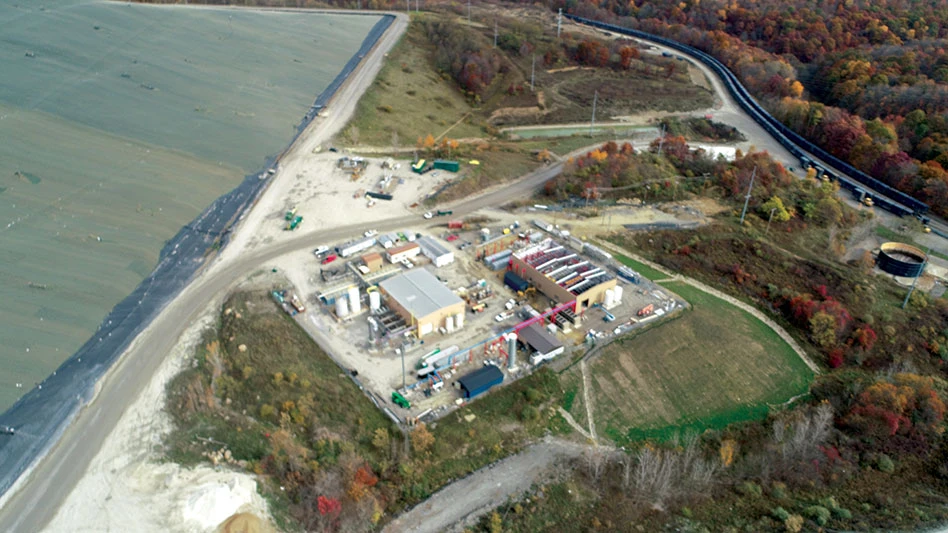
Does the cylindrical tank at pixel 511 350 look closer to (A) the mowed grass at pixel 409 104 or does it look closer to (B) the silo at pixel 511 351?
(B) the silo at pixel 511 351

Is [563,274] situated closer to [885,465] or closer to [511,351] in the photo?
[511,351]

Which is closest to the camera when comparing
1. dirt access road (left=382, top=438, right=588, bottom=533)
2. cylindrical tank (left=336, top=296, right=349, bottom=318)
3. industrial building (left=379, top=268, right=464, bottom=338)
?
dirt access road (left=382, top=438, right=588, bottom=533)

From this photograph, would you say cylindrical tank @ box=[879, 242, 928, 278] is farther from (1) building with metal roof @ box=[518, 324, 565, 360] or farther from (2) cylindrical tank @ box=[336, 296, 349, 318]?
(2) cylindrical tank @ box=[336, 296, 349, 318]

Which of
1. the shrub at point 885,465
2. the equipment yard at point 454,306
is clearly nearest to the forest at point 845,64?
the shrub at point 885,465

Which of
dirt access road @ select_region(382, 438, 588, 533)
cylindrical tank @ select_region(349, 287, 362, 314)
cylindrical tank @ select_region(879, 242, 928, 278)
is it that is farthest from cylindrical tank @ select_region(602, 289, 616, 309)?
cylindrical tank @ select_region(879, 242, 928, 278)

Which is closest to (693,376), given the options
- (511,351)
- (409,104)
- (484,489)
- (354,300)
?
(511,351)

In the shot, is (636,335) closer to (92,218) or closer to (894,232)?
(894,232)

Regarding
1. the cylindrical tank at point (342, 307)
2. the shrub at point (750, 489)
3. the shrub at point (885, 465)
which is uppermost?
the cylindrical tank at point (342, 307)
